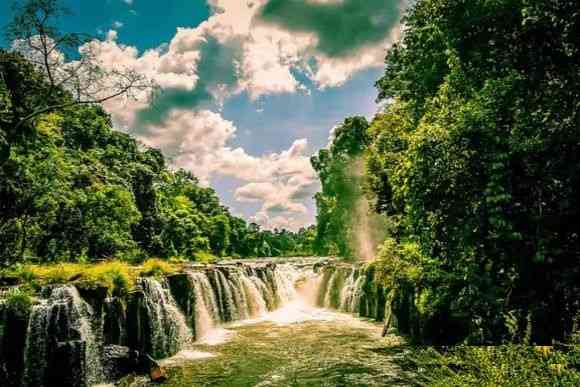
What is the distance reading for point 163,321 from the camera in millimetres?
15992

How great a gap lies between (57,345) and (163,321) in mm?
5020

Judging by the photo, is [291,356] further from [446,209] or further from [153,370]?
[446,209]

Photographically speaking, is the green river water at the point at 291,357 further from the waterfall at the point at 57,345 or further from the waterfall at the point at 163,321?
the waterfall at the point at 57,345

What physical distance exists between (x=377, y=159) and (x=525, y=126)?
11142 mm

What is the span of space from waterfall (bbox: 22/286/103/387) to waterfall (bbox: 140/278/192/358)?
3021mm

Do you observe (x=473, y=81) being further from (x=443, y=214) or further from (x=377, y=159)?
(x=377, y=159)

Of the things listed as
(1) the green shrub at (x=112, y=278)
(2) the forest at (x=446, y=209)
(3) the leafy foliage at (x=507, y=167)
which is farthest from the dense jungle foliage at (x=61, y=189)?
(3) the leafy foliage at (x=507, y=167)

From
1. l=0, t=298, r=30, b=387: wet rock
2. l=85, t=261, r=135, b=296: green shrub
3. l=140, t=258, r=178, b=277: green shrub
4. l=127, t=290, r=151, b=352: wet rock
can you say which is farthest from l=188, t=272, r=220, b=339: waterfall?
l=0, t=298, r=30, b=387: wet rock

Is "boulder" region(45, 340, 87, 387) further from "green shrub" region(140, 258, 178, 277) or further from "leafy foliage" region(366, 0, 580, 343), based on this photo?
"leafy foliage" region(366, 0, 580, 343)

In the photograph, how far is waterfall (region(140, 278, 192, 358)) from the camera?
15.1 m

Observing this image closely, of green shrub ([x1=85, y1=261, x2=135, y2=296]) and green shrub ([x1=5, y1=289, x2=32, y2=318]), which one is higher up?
green shrub ([x1=85, y1=261, x2=135, y2=296])

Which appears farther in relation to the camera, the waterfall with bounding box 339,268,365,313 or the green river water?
the waterfall with bounding box 339,268,365,313

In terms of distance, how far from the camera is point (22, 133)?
1789 cm

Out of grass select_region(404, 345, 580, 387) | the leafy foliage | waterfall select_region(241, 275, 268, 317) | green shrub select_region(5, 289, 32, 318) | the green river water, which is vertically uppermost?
the leafy foliage
